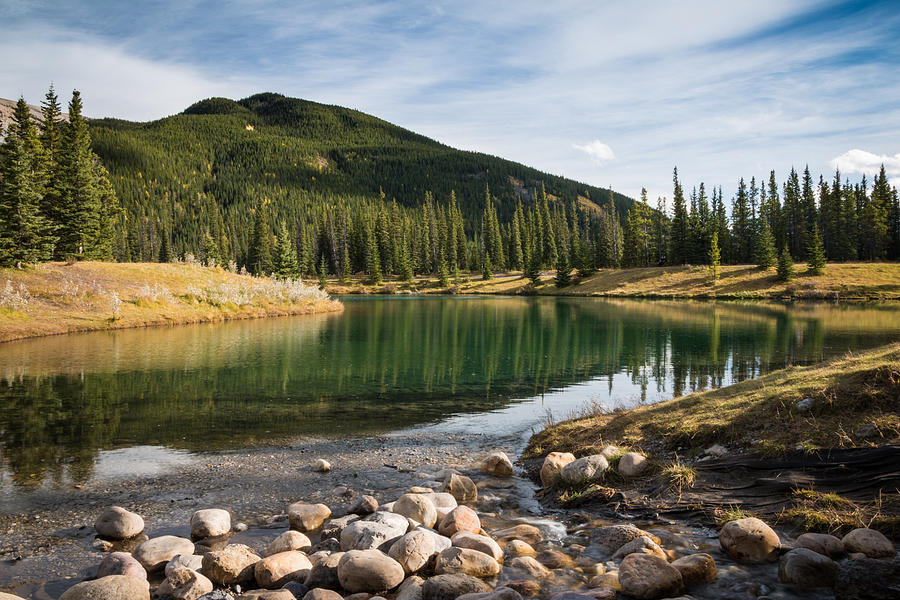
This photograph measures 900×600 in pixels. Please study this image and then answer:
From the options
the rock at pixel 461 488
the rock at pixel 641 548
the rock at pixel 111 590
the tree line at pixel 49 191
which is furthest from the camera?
the tree line at pixel 49 191

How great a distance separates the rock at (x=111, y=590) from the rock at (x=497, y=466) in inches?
266

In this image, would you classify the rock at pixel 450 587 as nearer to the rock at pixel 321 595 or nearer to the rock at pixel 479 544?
the rock at pixel 479 544

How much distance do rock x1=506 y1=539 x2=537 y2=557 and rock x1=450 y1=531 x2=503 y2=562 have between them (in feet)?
0.60

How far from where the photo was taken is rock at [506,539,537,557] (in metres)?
7.35

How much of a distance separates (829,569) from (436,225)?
137336 millimetres

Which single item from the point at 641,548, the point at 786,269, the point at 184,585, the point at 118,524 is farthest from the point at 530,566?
the point at 786,269

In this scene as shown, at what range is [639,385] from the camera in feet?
69.4

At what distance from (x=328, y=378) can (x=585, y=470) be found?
15.1m

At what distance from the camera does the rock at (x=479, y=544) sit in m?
7.16

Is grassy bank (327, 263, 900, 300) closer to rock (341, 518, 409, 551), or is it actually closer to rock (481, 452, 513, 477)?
rock (481, 452, 513, 477)

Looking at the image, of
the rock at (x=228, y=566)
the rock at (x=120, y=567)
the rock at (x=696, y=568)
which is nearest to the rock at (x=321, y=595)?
the rock at (x=228, y=566)

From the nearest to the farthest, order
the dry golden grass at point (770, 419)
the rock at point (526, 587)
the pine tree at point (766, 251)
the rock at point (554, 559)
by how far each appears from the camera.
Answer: the rock at point (526, 587) → the rock at point (554, 559) → the dry golden grass at point (770, 419) → the pine tree at point (766, 251)

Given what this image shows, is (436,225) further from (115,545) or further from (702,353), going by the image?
(115,545)

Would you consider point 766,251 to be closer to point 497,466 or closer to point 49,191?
point 497,466
